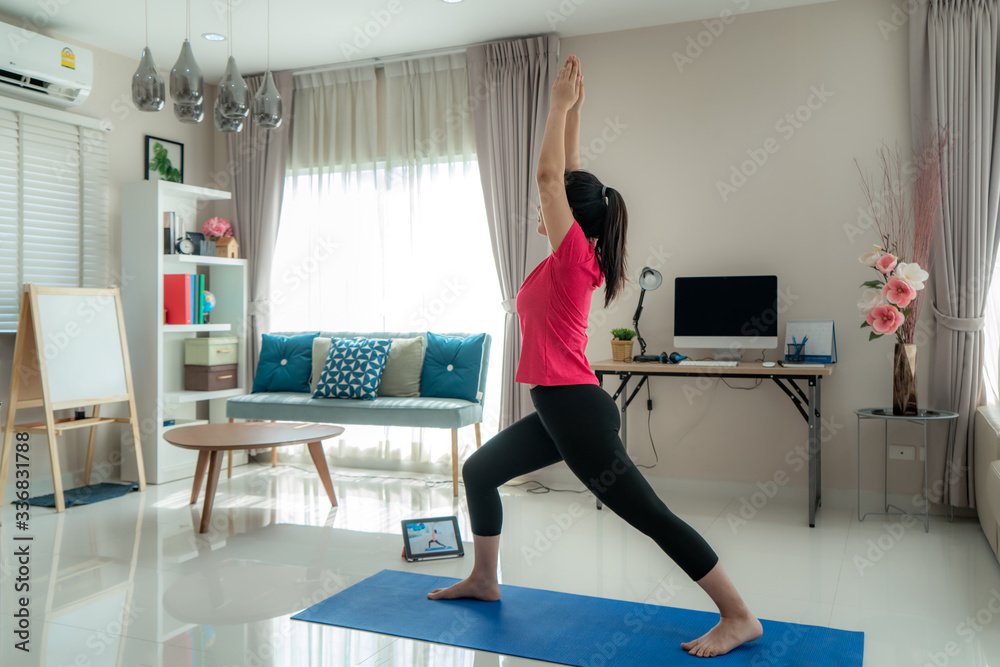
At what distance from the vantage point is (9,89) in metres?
4.15

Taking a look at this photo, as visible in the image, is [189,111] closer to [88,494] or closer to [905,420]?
[88,494]

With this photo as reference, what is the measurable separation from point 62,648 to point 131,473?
2.70 meters

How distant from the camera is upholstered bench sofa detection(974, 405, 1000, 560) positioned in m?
2.94

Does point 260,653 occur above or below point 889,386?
below

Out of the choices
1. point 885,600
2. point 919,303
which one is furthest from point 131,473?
point 919,303

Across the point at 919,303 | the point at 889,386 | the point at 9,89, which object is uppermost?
the point at 9,89

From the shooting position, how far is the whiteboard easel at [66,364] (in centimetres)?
400

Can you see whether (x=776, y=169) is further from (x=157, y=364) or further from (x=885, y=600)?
(x=157, y=364)

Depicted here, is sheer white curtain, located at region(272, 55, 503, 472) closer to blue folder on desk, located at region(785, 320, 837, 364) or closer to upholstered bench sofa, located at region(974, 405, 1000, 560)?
blue folder on desk, located at region(785, 320, 837, 364)

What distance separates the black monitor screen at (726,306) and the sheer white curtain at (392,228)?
1200 mm

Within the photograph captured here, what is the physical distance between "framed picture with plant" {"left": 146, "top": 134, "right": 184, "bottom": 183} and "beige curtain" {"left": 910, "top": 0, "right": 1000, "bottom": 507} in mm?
4533
